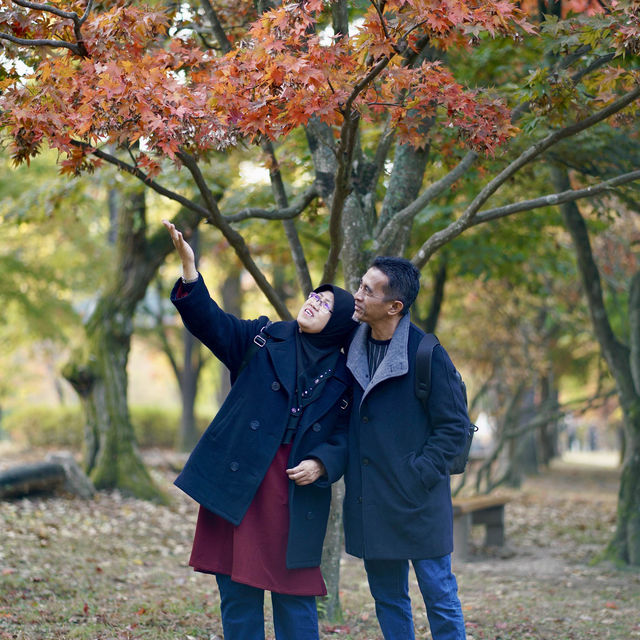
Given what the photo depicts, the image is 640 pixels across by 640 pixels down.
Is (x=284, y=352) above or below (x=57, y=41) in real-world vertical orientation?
below

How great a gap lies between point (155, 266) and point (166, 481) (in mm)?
3900

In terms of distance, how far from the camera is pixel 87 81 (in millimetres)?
3900

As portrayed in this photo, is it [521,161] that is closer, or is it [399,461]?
[399,461]

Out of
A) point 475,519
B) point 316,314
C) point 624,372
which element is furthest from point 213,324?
point 475,519

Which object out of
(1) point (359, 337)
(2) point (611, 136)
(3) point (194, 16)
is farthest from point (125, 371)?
(1) point (359, 337)

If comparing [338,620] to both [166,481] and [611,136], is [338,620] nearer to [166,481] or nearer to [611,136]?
[611,136]

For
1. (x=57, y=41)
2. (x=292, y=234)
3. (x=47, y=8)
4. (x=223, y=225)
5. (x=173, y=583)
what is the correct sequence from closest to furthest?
1. (x=47, y=8)
2. (x=57, y=41)
3. (x=223, y=225)
4. (x=292, y=234)
5. (x=173, y=583)

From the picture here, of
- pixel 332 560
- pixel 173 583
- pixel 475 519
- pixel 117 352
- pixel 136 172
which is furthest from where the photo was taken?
pixel 117 352

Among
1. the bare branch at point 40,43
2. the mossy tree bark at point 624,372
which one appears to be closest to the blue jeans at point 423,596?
the bare branch at point 40,43

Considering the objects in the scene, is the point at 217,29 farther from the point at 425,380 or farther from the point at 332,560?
the point at 332,560

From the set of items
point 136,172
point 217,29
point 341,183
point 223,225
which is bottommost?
point 223,225

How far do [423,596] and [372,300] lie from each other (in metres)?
1.30

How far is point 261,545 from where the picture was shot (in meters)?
3.29

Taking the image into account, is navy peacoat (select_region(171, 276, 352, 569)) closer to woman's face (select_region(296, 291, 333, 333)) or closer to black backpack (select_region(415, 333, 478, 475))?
woman's face (select_region(296, 291, 333, 333))
